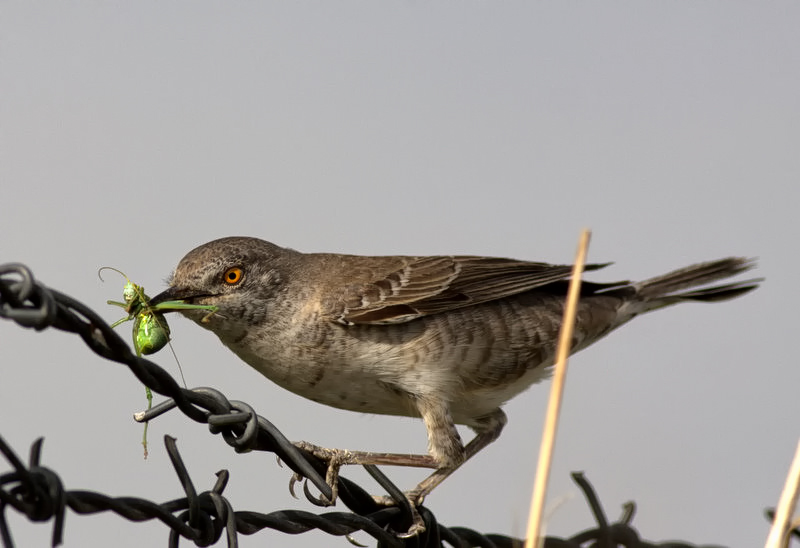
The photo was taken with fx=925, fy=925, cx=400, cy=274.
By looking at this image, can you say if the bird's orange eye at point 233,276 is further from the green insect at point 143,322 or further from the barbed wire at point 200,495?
the barbed wire at point 200,495

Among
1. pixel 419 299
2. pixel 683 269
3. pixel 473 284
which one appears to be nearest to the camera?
pixel 419 299

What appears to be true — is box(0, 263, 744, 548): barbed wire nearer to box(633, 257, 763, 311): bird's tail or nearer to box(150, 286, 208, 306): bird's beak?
box(150, 286, 208, 306): bird's beak

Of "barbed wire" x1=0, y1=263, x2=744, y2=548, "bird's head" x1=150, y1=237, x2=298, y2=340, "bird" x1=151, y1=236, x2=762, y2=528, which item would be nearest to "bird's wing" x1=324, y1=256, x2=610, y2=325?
"bird" x1=151, y1=236, x2=762, y2=528

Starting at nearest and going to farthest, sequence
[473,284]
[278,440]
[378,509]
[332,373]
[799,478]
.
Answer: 1. [799,478]
2. [278,440]
3. [378,509]
4. [332,373]
5. [473,284]

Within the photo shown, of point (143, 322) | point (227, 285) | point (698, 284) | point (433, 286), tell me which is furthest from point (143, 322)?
point (698, 284)

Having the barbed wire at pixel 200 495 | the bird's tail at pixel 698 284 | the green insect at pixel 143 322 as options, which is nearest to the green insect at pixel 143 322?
the green insect at pixel 143 322

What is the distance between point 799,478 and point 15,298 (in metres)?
2.37

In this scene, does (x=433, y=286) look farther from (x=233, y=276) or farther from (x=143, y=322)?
(x=143, y=322)

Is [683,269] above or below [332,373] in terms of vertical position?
above

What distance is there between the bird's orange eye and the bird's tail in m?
2.96

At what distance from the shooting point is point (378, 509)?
13.5 ft

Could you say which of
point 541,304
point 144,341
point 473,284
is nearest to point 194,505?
point 144,341

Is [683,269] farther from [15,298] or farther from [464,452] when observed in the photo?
[15,298]

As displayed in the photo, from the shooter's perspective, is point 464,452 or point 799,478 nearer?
point 799,478
